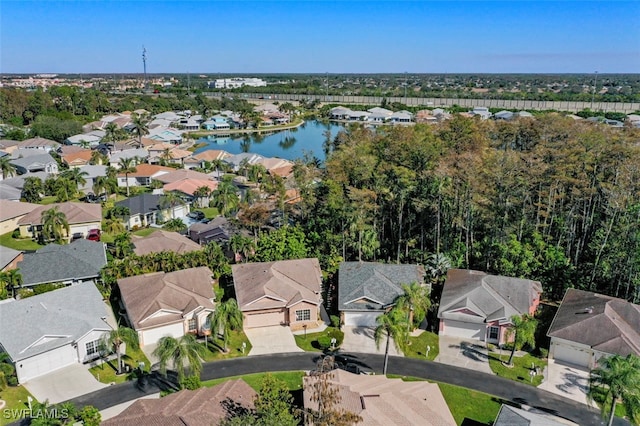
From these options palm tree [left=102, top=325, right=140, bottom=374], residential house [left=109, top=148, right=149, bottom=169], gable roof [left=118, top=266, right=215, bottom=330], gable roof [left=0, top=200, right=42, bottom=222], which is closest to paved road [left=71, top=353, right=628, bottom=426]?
palm tree [left=102, top=325, right=140, bottom=374]

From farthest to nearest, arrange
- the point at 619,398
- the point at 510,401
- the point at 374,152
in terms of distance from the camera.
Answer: the point at 374,152
the point at 510,401
the point at 619,398

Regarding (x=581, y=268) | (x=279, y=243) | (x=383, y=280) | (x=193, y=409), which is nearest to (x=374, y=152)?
(x=279, y=243)

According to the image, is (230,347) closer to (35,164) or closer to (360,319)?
(360,319)

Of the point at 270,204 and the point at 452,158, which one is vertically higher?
the point at 452,158

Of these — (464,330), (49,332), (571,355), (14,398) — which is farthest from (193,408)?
(571,355)

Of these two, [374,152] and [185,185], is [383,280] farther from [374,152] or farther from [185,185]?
[185,185]

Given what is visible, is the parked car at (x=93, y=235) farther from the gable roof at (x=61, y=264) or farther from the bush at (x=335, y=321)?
the bush at (x=335, y=321)

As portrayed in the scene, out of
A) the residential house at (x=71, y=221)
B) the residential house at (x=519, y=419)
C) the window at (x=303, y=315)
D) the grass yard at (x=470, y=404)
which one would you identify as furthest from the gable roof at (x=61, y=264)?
the residential house at (x=519, y=419)
